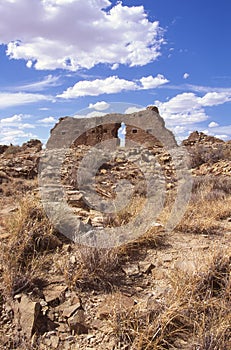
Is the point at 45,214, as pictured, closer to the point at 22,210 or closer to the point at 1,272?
the point at 22,210

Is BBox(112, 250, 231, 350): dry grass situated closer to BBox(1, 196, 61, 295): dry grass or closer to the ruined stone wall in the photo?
BBox(1, 196, 61, 295): dry grass

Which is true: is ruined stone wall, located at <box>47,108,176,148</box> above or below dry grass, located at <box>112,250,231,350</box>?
above

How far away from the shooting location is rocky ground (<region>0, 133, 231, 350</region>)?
6.41 feet

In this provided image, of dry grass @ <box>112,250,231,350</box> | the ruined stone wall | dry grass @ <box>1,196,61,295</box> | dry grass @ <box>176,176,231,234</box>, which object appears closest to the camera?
dry grass @ <box>112,250,231,350</box>

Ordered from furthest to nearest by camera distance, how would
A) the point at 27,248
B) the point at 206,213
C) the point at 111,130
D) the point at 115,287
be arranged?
1. the point at 111,130
2. the point at 206,213
3. the point at 27,248
4. the point at 115,287

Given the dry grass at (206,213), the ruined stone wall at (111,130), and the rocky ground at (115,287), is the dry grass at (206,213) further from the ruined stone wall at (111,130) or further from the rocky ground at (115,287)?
the ruined stone wall at (111,130)

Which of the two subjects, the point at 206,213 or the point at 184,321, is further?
the point at 206,213

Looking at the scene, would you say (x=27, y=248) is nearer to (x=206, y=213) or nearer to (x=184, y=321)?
(x=184, y=321)

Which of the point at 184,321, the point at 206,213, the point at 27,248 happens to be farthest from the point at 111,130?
the point at 184,321

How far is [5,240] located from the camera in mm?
3150

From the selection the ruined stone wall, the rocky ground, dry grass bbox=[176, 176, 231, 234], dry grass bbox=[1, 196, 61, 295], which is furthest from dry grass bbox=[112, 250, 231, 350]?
the ruined stone wall

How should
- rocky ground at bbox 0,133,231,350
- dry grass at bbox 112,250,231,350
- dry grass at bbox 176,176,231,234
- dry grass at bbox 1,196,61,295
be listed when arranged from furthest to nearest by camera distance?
dry grass at bbox 176,176,231,234, dry grass at bbox 1,196,61,295, rocky ground at bbox 0,133,231,350, dry grass at bbox 112,250,231,350

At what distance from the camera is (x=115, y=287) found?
8.36ft

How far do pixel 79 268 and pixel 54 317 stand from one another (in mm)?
538
